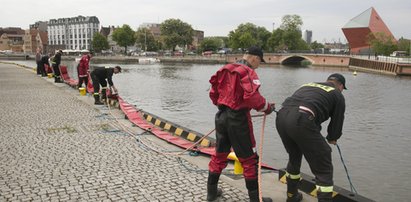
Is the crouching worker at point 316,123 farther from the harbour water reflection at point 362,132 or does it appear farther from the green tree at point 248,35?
the green tree at point 248,35

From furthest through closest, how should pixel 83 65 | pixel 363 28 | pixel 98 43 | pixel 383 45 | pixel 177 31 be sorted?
pixel 98 43 < pixel 177 31 < pixel 363 28 < pixel 383 45 < pixel 83 65

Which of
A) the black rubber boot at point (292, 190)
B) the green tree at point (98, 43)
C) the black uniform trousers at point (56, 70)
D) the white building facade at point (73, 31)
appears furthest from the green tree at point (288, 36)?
the black rubber boot at point (292, 190)

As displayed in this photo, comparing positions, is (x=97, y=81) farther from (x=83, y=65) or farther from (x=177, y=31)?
(x=177, y=31)

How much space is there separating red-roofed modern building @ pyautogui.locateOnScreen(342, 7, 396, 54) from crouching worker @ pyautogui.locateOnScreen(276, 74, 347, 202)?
93.1 meters

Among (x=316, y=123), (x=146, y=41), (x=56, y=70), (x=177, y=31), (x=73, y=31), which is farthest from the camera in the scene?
(x=73, y=31)

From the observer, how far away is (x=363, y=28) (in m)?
91.6

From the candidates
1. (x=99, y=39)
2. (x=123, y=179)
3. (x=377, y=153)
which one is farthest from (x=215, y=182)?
(x=99, y=39)

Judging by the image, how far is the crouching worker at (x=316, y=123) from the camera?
4.48 metres

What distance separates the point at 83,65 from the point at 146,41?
114307mm

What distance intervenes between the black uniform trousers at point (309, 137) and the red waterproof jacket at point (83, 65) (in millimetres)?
13698

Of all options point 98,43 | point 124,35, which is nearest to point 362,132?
point 124,35

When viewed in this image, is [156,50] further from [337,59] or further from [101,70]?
[101,70]

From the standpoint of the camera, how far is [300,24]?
10556cm

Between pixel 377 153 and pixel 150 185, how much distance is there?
914 centimetres
